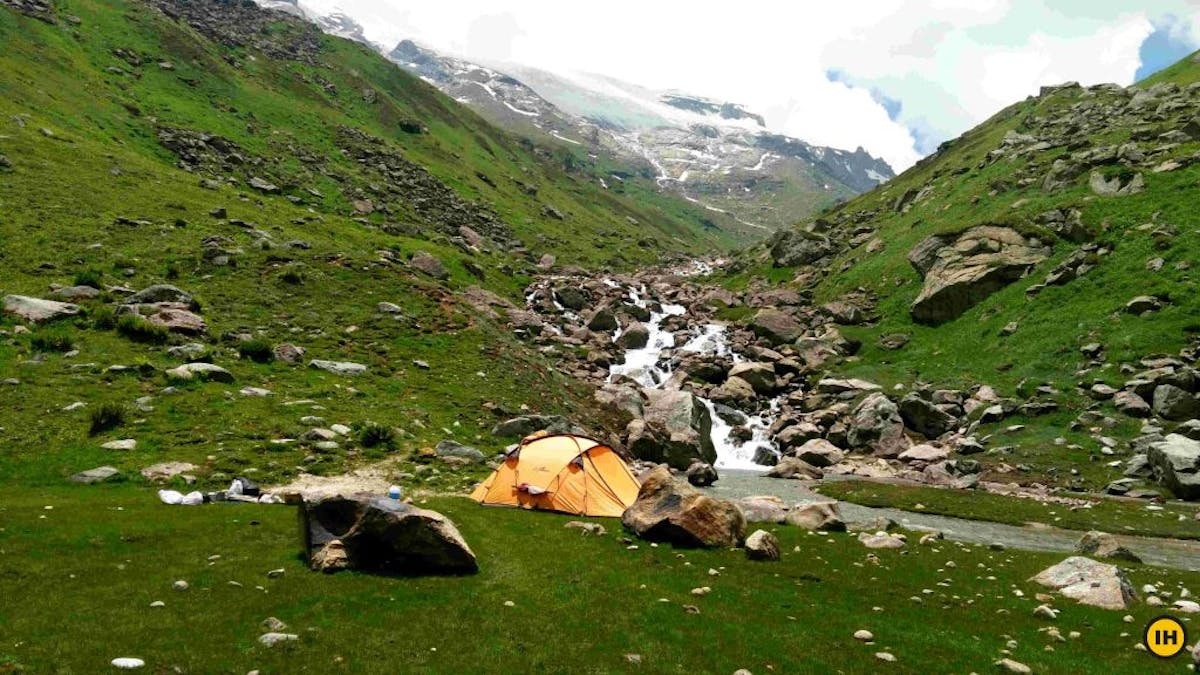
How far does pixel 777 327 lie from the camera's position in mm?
80250

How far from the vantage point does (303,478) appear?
25.0 meters

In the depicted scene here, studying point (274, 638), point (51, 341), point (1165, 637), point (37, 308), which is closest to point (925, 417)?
point (1165, 637)

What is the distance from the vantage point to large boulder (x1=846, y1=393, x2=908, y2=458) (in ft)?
170

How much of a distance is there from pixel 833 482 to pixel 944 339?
98.8 ft

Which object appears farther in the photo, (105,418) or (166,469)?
(105,418)

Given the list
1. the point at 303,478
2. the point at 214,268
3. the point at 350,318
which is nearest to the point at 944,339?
the point at 350,318

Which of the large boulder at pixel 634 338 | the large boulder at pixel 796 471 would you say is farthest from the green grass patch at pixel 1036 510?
the large boulder at pixel 634 338

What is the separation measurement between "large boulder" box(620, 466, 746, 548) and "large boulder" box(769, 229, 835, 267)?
299ft

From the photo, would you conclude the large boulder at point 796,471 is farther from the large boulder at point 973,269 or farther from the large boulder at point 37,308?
the large boulder at point 37,308

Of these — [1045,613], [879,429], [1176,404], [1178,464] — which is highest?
[1176,404]

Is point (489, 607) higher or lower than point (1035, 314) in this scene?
lower

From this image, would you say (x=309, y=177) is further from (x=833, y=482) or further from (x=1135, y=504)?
(x=1135, y=504)

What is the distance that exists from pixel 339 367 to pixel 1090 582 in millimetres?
37108

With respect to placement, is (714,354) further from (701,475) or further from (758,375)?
(701,475)
